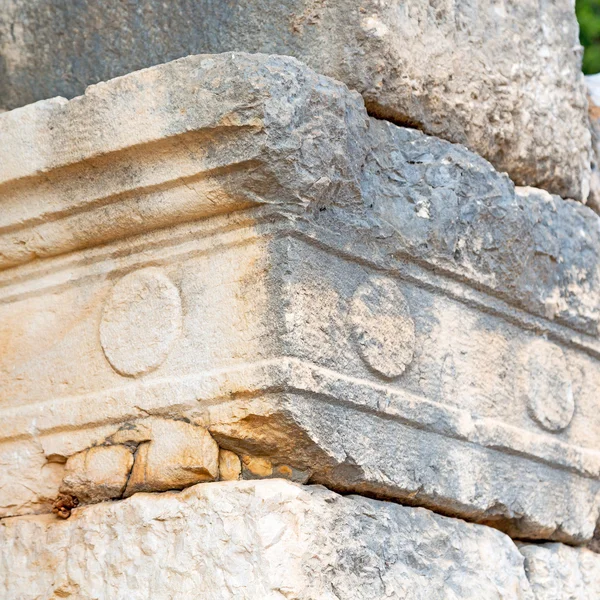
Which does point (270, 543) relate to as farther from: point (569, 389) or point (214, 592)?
point (569, 389)

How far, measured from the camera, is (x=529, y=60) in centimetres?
256

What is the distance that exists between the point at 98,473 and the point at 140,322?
30 centimetres

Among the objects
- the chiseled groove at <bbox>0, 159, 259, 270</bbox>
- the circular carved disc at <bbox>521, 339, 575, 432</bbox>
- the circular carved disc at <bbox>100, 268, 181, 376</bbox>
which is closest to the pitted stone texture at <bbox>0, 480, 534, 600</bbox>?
the circular carved disc at <bbox>100, 268, 181, 376</bbox>

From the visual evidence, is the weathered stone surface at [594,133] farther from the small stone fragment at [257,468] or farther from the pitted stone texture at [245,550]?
the small stone fragment at [257,468]

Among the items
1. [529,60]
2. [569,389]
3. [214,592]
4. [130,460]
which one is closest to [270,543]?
[214,592]

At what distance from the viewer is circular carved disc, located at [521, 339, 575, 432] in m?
2.44

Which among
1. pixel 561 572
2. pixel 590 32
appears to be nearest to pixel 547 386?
pixel 561 572

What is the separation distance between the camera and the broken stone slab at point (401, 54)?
2.22 meters

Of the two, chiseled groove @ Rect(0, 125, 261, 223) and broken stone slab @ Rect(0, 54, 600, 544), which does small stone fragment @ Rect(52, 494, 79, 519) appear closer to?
broken stone slab @ Rect(0, 54, 600, 544)

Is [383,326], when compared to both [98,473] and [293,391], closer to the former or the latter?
[293,391]

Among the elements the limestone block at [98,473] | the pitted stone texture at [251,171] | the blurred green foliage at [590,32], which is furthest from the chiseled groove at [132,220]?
the blurred green foliage at [590,32]

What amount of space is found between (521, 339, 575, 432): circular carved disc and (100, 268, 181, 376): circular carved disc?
2.74ft

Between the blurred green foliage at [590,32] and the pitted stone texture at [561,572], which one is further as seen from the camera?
→ the blurred green foliage at [590,32]

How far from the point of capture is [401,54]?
2.25 metres
